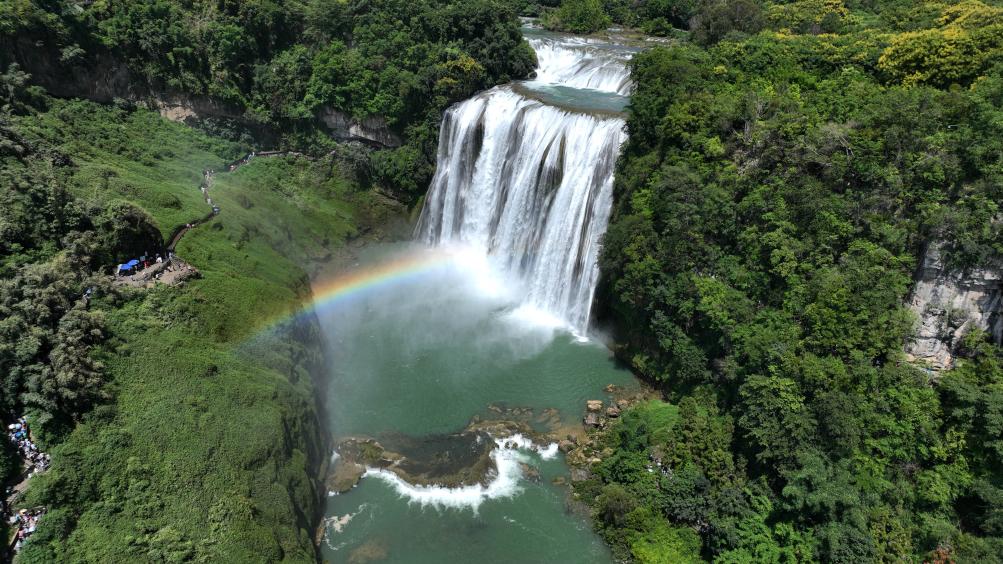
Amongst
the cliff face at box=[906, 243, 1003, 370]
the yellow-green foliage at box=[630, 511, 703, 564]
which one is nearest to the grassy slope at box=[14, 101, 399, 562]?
the yellow-green foliage at box=[630, 511, 703, 564]

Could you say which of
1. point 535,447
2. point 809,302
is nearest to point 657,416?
point 535,447

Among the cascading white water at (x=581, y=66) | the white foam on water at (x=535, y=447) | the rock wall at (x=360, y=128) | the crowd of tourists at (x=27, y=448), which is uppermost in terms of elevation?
the cascading white water at (x=581, y=66)

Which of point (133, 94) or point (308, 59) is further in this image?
point (308, 59)

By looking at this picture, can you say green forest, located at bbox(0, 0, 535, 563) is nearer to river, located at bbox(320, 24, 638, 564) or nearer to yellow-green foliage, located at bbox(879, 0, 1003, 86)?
river, located at bbox(320, 24, 638, 564)

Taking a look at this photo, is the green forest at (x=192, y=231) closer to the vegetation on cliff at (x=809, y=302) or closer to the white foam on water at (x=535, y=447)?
the white foam on water at (x=535, y=447)

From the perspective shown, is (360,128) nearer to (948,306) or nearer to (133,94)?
(133,94)

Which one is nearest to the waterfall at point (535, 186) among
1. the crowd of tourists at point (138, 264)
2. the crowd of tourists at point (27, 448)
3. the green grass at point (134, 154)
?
the green grass at point (134, 154)

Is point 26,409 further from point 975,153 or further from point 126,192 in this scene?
point 975,153
